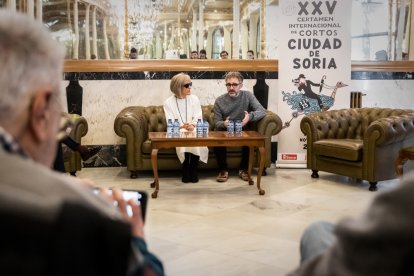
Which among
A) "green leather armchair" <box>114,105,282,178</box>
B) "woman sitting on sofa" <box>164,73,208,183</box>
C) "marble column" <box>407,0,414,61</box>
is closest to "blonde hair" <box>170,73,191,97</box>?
"woman sitting on sofa" <box>164,73,208,183</box>

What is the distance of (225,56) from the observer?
8.12m

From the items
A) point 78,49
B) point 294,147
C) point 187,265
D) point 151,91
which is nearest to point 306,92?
point 294,147

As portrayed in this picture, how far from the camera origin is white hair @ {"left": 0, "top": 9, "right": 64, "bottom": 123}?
1016 mm

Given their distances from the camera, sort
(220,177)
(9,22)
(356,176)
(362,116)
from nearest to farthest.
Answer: (9,22) → (356,176) → (220,177) → (362,116)

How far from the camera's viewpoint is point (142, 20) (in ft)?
26.2

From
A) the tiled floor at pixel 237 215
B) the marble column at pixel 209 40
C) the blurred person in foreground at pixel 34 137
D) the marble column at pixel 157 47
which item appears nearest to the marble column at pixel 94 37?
the marble column at pixel 157 47

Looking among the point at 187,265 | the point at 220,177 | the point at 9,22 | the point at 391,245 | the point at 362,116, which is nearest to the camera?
the point at 391,245

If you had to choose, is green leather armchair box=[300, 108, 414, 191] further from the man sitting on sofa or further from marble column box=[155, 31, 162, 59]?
marble column box=[155, 31, 162, 59]

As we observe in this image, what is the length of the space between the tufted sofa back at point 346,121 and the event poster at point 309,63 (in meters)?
0.37

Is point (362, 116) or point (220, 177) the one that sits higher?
point (362, 116)

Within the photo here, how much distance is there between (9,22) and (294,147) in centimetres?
667

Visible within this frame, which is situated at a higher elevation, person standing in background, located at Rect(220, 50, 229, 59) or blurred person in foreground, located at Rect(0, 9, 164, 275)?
person standing in background, located at Rect(220, 50, 229, 59)

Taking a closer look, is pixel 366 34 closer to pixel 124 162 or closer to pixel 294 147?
pixel 294 147

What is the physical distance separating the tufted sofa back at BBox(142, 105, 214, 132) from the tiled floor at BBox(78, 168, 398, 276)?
638 millimetres
